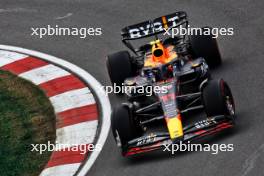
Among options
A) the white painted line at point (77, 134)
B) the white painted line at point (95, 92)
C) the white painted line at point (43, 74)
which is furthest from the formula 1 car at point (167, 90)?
the white painted line at point (43, 74)

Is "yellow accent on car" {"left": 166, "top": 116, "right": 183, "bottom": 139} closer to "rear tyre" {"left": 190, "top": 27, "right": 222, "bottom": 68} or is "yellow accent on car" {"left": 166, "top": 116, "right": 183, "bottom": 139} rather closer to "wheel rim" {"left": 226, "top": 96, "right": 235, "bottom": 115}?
"wheel rim" {"left": 226, "top": 96, "right": 235, "bottom": 115}

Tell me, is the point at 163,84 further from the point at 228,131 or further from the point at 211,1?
the point at 211,1

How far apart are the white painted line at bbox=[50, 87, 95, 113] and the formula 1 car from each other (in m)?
0.55

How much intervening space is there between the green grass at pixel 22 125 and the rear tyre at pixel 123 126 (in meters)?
1.18

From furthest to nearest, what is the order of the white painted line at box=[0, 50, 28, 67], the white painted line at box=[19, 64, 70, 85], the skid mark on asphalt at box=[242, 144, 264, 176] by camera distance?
the white painted line at box=[0, 50, 28, 67] < the white painted line at box=[19, 64, 70, 85] < the skid mark on asphalt at box=[242, 144, 264, 176]

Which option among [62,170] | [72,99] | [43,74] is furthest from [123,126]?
[43,74]

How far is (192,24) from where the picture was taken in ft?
45.4

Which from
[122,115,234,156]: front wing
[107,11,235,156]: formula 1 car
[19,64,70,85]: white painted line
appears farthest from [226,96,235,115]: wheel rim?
[19,64,70,85]: white painted line

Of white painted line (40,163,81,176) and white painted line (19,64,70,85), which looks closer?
white painted line (40,163,81,176)

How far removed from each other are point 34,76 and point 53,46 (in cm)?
148

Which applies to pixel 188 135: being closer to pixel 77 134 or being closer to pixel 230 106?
pixel 230 106

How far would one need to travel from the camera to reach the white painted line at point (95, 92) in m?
10.1

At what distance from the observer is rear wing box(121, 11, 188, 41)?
11.5m

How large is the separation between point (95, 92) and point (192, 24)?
2.76m
